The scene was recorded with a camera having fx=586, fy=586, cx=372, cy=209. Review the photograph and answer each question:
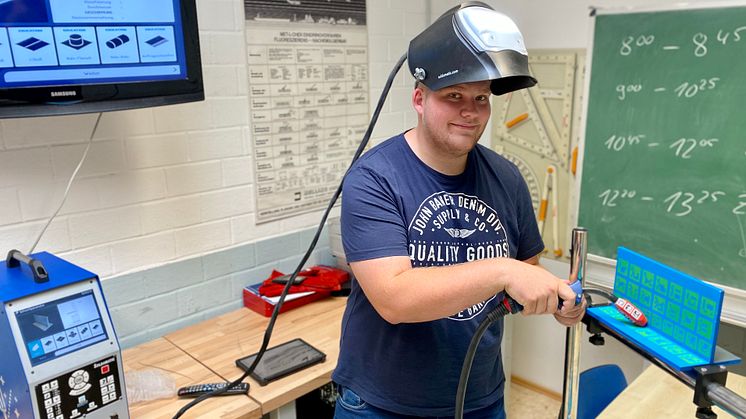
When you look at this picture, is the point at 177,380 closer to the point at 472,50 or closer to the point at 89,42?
the point at 89,42

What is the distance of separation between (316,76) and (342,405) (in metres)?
1.54

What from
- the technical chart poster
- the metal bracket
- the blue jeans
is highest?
the technical chart poster

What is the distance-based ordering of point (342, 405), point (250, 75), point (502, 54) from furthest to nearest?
point (250, 75)
point (342, 405)
point (502, 54)

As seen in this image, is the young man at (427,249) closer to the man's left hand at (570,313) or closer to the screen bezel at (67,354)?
the man's left hand at (570,313)

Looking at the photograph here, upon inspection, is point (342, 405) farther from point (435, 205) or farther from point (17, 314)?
point (17, 314)

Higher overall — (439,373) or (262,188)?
(262,188)

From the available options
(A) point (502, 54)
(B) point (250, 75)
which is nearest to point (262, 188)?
(B) point (250, 75)

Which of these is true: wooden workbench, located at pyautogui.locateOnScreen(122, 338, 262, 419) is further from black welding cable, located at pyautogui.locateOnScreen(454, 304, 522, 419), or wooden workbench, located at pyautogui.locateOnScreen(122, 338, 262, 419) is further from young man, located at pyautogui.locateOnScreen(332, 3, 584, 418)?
black welding cable, located at pyautogui.locateOnScreen(454, 304, 522, 419)

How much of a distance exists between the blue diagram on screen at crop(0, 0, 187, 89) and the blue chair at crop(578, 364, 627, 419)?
157 cm

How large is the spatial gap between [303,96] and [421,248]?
1417mm

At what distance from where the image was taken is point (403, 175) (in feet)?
4.28

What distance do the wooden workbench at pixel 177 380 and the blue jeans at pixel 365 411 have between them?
1.16 ft

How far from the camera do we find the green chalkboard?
2.02 m

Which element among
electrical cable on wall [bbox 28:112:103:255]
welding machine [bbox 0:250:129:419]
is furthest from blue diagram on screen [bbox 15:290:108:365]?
electrical cable on wall [bbox 28:112:103:255]
